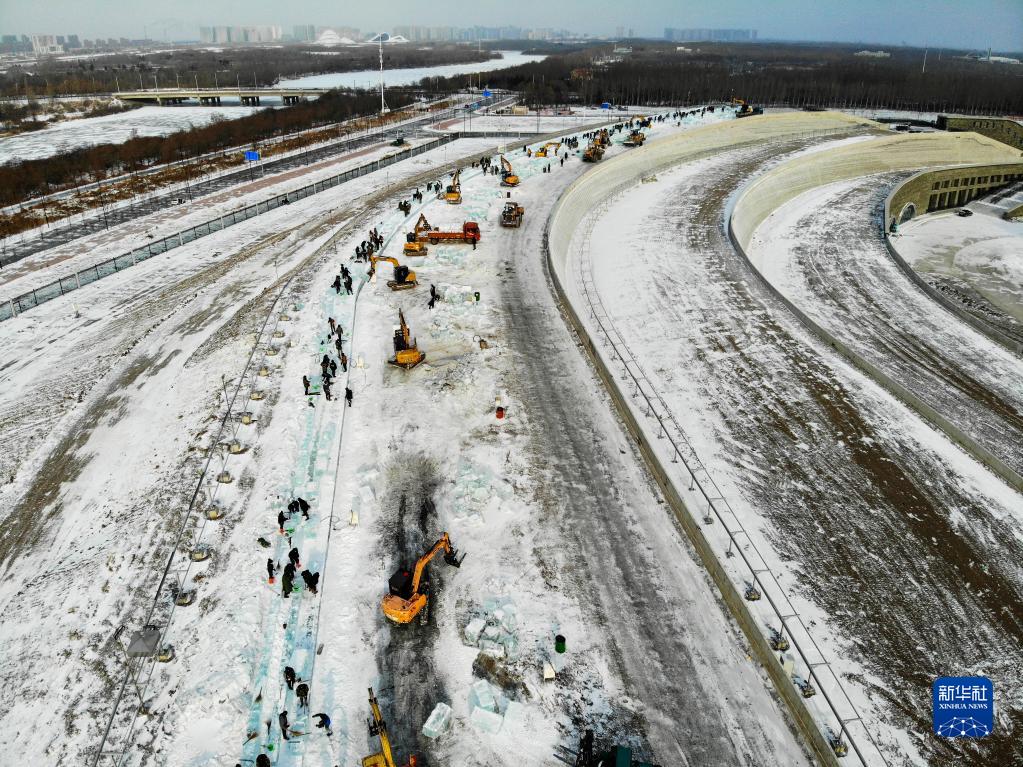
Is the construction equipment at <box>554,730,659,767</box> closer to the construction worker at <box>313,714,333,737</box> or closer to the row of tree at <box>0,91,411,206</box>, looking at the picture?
the construction worker at <box>313,714,333,737</box>

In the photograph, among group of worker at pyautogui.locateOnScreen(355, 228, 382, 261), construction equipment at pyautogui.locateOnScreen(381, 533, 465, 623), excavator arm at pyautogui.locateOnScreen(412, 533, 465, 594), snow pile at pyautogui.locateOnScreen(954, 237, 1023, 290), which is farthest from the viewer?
snow pile at pyautogui.locateOnScreen(954, 237, 1023, 290)

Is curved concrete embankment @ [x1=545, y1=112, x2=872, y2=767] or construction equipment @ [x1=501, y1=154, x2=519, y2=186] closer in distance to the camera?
curved concrete embankment @ [x1=545, y1=112, x2=872, y2=767]

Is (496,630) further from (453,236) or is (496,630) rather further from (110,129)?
(110,129)

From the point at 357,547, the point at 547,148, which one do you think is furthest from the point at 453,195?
the point at 357,547

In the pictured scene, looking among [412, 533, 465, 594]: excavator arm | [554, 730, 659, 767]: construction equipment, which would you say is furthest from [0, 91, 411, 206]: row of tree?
[554, 730, 659, 767]: construction equipment

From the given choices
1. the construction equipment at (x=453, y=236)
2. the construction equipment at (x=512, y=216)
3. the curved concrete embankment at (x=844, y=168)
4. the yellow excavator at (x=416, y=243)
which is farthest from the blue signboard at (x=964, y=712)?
the construction equipment at (x=512, y=216)

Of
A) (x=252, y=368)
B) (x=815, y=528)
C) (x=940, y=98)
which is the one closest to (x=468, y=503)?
(x=815, y=528)
